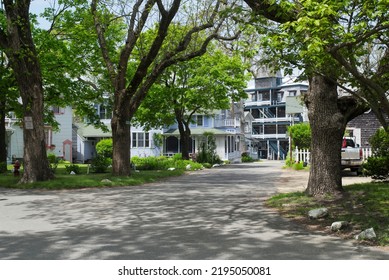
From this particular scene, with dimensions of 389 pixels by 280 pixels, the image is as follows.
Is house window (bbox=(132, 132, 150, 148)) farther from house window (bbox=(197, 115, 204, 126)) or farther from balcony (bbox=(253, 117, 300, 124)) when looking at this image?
balcony (bbox=(253, 117, 300, 124))

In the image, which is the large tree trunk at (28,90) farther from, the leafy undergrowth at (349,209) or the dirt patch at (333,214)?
the dirt patch at (333,214)

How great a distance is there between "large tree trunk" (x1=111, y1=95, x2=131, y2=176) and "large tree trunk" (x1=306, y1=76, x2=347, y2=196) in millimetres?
10662

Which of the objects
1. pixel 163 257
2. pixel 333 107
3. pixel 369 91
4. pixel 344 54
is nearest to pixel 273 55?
pixel 344 54

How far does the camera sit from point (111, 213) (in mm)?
10789

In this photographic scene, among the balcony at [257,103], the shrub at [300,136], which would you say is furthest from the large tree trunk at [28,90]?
the balcony at [257,103]

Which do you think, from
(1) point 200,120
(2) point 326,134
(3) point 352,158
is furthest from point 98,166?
(1) point 200,120

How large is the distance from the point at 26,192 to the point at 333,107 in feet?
34.6

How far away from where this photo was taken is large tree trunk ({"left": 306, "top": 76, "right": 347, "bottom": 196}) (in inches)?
476

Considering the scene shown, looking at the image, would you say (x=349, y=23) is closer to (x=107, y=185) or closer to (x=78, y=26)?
(x=107, y=185)

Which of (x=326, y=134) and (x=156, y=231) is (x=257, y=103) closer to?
(x=326, y=134)

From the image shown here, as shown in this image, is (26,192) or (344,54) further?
(26,192)

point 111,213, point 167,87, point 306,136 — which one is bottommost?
point 111,213

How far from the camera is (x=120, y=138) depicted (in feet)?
68.3

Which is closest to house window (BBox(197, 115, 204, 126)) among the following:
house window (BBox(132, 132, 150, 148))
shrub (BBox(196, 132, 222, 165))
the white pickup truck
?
house window (BBox(132, 132, 150, 148))
